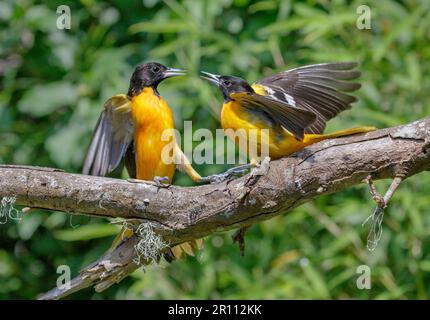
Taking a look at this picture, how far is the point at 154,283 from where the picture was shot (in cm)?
621

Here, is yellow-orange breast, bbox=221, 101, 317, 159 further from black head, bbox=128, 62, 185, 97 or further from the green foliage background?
the green foliage background

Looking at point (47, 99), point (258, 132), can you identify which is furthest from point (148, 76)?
point (47, 99)

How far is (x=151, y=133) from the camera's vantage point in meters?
5.05

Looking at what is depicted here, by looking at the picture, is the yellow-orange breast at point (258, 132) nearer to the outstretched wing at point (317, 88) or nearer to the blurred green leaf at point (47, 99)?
Answer: the outstretched wing at point (317, 88)

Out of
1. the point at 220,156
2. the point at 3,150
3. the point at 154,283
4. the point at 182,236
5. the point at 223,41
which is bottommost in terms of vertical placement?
the point at 182,236

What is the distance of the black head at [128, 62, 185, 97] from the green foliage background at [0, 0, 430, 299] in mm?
1022

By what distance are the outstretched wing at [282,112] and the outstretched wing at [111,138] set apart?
105 cm

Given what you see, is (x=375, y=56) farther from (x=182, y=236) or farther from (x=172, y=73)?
(x=182, y=236)

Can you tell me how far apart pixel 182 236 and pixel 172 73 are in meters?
1.39

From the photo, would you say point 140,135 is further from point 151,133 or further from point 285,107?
point 285,107

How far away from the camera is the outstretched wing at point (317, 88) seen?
470 centimetres

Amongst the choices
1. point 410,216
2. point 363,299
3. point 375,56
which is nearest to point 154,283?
point 363,299

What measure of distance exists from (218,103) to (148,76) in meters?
1.24
